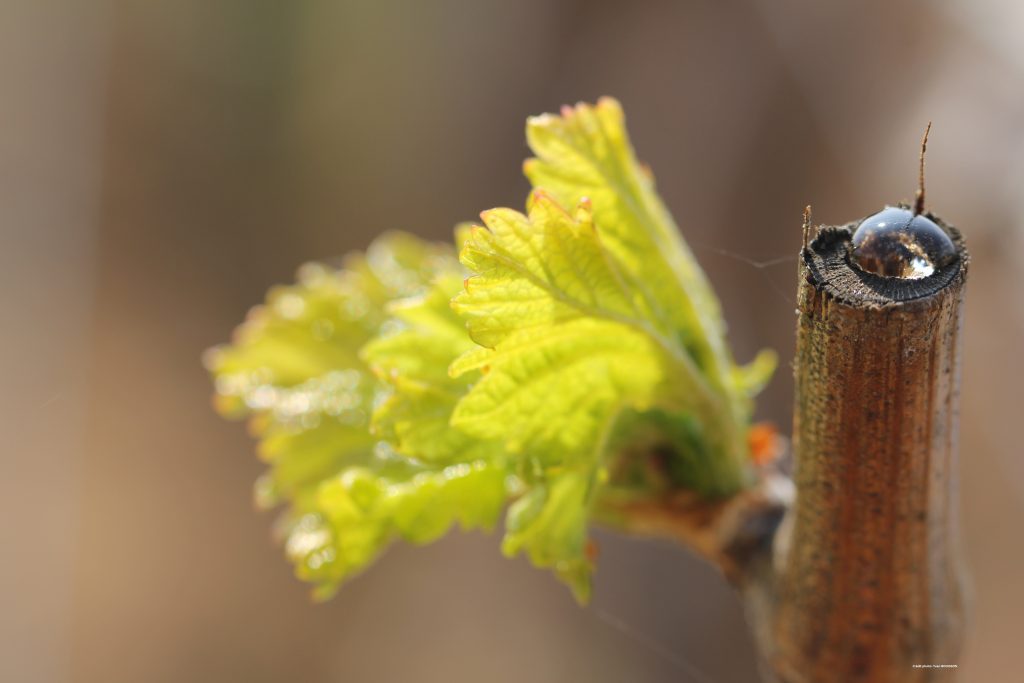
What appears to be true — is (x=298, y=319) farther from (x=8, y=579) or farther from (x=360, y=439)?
(x=8, y=579)

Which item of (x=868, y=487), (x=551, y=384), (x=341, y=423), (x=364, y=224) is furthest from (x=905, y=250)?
(x=364, y=224)

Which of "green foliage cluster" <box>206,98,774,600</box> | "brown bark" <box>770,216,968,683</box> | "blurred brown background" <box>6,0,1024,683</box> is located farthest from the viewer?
"blurred brown background" <box>6,0,1024,683</box>

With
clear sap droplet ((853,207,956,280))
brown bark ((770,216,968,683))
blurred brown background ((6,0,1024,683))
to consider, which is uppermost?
blurred brown background ((6,0,1024,683))

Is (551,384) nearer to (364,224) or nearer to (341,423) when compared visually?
(341,423)

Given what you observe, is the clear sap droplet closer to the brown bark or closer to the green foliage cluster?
the brown bark

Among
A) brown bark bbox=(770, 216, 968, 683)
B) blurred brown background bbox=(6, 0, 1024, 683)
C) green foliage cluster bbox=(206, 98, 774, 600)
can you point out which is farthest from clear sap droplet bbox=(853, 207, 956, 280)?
blurred brown background bbox=(6, 0, 1024, 683)
